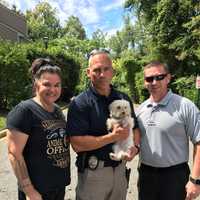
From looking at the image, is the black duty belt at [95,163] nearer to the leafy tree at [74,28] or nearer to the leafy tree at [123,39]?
the leafy tree at [123,39]

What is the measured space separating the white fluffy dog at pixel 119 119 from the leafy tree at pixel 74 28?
293 ft

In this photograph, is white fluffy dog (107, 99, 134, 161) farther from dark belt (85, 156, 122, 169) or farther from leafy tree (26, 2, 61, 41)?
leafy tree (26, 2, 61, 41)

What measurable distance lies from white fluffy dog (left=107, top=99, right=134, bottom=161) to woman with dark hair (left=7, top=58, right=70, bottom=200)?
0.43 meters

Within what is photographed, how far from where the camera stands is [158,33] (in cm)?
3325

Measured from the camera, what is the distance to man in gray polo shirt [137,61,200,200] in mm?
4398

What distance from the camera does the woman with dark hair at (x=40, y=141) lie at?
381 centimetres

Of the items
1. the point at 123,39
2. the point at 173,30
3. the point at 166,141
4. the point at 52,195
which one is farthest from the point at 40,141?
the point at 123,39

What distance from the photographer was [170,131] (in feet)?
14.4

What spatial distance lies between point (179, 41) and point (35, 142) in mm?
28744

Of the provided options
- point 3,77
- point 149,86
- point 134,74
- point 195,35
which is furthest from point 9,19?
point 149,86

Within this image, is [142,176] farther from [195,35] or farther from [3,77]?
[195,35]

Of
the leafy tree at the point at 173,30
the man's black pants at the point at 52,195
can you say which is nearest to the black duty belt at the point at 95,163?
the man's black pants at the point at 52,195

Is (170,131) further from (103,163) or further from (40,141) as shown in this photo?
(40,141)

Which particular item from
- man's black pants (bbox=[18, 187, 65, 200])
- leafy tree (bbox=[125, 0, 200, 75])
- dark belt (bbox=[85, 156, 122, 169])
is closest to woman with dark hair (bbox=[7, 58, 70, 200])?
man's black pants (bbox=[18, 187, 65, 200])
